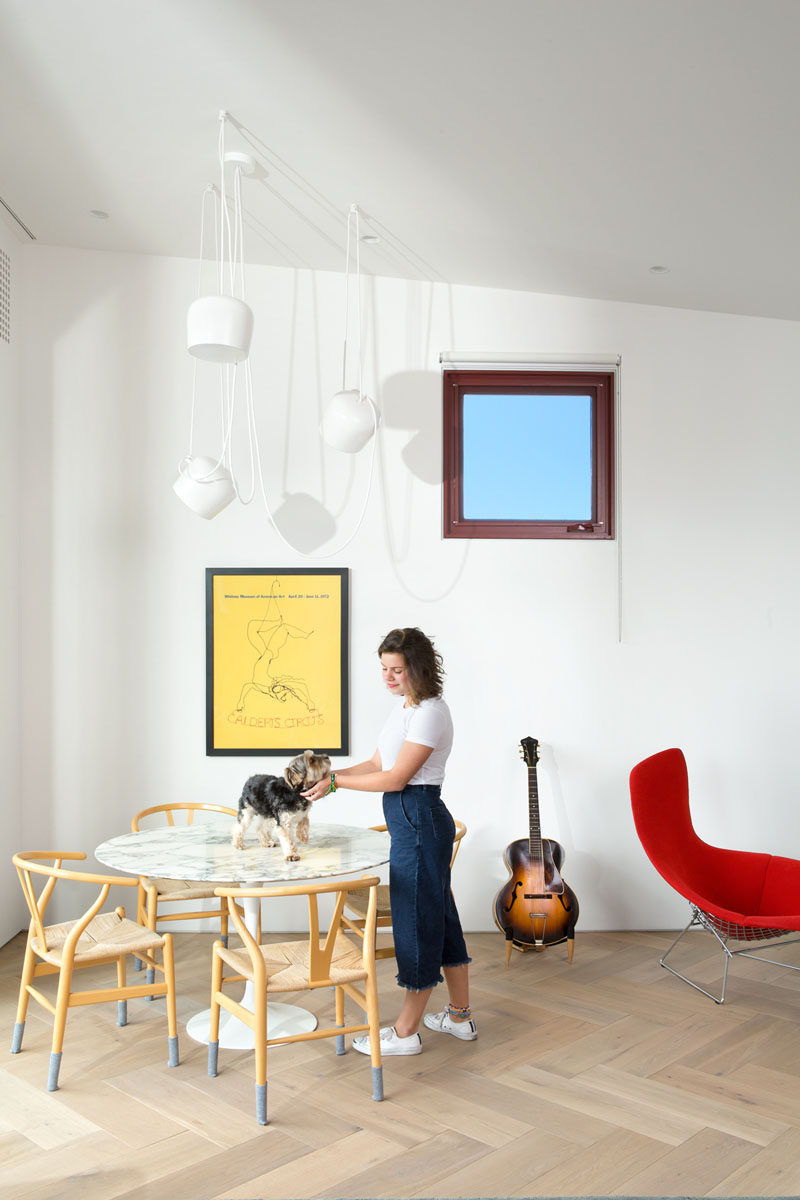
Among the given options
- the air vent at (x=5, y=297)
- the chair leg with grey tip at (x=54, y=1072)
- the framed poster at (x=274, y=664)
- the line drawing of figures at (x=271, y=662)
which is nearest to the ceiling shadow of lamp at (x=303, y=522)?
the framed poster at (x=274, y=664)

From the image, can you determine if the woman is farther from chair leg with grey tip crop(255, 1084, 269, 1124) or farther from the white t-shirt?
chair leg with grey tip crop(255, 1084, 269, 1124)

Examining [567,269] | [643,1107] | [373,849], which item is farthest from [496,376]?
[643,1107]

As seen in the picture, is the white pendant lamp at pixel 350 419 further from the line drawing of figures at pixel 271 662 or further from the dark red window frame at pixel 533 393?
the line drawing of figures at pixel 271 662

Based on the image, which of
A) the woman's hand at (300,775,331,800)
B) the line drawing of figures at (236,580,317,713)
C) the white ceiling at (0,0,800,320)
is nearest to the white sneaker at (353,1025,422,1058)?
the woman's hand at (300,775,331,800)

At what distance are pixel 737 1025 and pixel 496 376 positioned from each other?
3036 millimetres

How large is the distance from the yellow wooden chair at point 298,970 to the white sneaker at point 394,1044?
8.6 inches

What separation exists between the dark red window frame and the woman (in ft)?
5.36

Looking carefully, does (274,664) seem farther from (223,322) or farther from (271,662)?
(223,322)

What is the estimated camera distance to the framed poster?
4742mm

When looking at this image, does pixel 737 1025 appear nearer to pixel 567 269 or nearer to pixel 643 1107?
pixel 643 1107

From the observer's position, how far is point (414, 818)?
3.25m

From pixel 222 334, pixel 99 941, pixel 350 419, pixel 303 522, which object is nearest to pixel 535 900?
pixel 99 941

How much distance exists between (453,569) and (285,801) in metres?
1.86

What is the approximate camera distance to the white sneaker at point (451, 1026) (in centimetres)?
348
